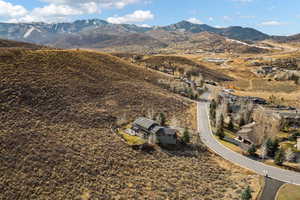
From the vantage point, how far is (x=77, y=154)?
125 feet

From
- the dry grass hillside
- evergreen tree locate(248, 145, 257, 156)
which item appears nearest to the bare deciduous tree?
evergreen tree locate(248, 145, 257, 156)

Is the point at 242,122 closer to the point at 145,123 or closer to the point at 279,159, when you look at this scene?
the point at 279,159

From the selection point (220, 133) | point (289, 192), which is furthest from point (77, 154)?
point (289, 192)

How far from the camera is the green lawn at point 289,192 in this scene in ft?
107

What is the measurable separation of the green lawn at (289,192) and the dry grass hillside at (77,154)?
4442 millimetres

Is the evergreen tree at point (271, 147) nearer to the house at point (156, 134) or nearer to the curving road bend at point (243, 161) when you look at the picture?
the curving road bend at point (243, 161)

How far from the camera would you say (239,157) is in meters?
44.8

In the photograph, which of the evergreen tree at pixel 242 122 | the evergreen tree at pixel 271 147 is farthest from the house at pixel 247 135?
the evergreen tree at pixel 242 122

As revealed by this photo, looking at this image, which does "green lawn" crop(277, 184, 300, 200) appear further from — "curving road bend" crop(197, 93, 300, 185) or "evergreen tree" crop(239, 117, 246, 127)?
"evergreen tree" crop(239, 117, 246, 127)

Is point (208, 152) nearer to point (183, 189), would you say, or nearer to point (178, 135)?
point (178, 135)

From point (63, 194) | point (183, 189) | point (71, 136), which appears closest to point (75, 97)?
point (71, 136)

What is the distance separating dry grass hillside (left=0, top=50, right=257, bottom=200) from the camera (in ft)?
104

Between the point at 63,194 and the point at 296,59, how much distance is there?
21025 cm

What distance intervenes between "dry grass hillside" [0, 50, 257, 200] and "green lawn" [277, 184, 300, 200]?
4442mm
